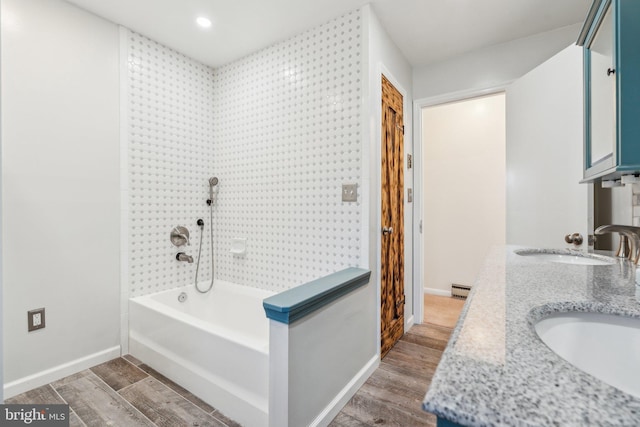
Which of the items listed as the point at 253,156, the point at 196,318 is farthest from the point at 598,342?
the point at 253,156

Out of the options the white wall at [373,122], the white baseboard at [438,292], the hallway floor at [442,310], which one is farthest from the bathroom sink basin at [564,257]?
the white baseboard at [438,292]

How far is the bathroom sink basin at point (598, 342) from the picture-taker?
65 centimetres

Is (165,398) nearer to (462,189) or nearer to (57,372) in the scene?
(57,372)

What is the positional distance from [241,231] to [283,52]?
1.52 m

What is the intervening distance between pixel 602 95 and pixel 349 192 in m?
1.26

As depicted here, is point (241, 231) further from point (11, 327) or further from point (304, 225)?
point (11, 327)

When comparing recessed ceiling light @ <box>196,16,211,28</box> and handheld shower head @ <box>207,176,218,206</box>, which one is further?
handheld shower head @ <box>207,176,218,206</box>

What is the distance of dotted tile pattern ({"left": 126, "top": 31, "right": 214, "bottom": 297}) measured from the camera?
2.26m

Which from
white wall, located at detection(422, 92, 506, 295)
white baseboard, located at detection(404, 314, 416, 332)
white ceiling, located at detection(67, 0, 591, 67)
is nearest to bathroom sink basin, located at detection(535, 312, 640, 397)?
white ceiling, located at detection(67, 0, 591, 67)

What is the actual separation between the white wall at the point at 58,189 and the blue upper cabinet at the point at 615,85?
108 inches

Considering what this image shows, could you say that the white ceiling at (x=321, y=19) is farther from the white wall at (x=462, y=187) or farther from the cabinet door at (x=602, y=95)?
the white wall at (x=462, y=187)

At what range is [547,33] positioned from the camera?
2209 mm

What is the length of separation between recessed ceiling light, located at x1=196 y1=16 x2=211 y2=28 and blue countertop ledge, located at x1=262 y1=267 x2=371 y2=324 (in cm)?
197

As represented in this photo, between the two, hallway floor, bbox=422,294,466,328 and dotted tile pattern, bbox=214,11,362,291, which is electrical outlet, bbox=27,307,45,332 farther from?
hallway floor, bbox=422,294,466,328
